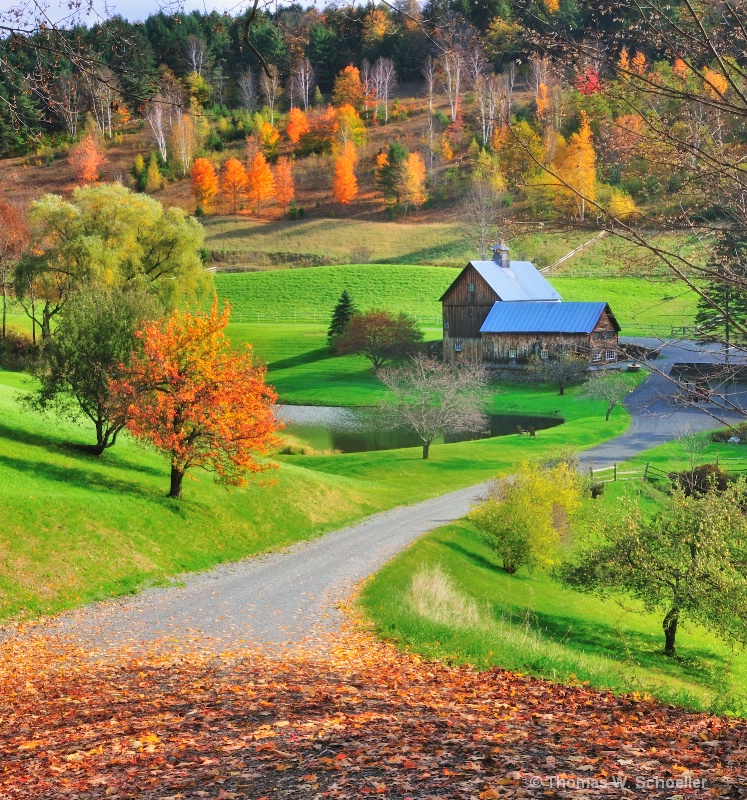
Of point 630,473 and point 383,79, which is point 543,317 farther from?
point 383,79

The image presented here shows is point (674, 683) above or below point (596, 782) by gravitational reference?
below

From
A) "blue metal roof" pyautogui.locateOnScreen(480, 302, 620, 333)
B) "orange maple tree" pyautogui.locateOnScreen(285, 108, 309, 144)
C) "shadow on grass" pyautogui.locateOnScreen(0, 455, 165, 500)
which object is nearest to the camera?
"shadow on grass" pyautogui.locateOnScreen(0, 455, 165, 500)

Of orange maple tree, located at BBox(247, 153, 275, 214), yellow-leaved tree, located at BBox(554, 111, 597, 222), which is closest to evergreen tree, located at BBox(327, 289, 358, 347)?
orange maple tree, located at BBox(247, 153, 275, 214)

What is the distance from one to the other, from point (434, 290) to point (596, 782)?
284 feet

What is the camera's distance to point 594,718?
891 centimetres

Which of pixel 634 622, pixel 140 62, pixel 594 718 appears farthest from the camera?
pixel 634 622

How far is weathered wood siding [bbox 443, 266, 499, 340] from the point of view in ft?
242

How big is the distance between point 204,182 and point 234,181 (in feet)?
14.4

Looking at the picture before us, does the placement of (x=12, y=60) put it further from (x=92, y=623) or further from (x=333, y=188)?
(x=333, y=188)

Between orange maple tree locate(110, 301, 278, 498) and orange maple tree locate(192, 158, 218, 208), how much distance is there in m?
93.2

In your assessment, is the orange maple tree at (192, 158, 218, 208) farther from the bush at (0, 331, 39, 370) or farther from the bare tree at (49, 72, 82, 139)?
the bare tree at (49, 72, 82, 139)

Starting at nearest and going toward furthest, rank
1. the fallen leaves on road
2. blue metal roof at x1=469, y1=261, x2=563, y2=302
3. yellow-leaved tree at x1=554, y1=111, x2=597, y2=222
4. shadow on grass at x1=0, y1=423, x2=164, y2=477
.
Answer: the fallen leaves on road
yellow-leaved tree at x1=554, y1=111, x2=597, y2=222
shadow on grass at x1=0, y1=423, x2=164, y2=477
blue metal roof at x1=469, y1=261, x2=563, y2=302

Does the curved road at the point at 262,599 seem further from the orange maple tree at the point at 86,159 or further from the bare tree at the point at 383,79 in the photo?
the orange maple tree at the point at 86,159

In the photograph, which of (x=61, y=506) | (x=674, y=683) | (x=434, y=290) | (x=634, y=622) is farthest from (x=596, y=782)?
(x=434, y=290)
